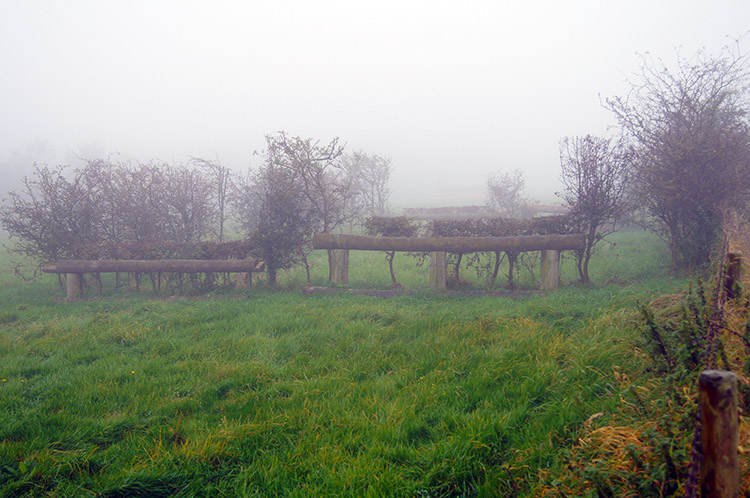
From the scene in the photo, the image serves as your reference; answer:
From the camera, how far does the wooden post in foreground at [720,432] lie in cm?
158

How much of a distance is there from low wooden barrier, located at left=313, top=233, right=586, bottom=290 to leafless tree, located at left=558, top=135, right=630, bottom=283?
2.06 ft

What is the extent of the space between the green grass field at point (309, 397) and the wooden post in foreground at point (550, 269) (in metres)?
1.55

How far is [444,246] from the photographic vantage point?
29.4ft

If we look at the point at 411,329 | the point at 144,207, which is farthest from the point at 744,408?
the point at 144,207

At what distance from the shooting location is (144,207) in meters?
11.5

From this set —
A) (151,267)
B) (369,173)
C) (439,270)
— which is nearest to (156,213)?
(151,267)

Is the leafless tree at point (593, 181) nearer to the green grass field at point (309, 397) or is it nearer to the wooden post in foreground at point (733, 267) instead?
the green grass field at point (309, 397)

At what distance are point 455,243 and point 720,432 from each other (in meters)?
7.37

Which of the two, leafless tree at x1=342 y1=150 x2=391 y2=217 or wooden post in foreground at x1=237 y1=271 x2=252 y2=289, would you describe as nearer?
wooden post in foreground at x1=237 y1=271 x2=252 y2=289

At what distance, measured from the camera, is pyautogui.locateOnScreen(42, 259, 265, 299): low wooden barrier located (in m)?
9.41

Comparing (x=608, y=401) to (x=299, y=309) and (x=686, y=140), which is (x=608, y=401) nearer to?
(x=299, y=309)

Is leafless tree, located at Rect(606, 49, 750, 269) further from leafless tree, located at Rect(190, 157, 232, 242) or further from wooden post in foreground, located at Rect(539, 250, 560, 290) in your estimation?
leafless tree, located at Rect(190, 157, 232, 242)

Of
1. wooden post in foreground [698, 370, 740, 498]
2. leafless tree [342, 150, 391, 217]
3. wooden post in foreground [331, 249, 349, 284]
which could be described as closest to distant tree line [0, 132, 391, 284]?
wooden post in foreground [331, 249, 349, 284]

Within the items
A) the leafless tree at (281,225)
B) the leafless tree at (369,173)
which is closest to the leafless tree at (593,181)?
the leafless tree at (281,225)
